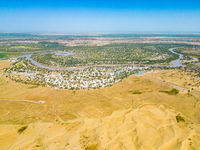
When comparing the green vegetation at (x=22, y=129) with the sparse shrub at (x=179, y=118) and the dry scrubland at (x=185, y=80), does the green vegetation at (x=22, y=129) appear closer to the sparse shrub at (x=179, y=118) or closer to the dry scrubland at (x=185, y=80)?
the sparse shrub at (x=179, y=118)

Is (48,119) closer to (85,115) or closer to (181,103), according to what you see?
(85,115)

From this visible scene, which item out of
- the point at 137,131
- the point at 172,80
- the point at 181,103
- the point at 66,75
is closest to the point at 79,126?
the point at 137,131

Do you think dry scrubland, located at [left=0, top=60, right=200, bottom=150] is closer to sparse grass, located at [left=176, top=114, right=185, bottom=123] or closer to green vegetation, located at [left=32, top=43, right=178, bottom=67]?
sparse grass, located at [left=176, top=114, right=185, bottom=123]

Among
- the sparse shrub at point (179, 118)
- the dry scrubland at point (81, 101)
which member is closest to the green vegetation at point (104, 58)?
the dry scrubland at point (81, 101)

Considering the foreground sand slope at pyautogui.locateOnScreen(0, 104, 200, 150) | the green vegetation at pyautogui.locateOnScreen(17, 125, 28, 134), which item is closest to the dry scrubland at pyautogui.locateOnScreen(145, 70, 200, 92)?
the foreground sand slope at pyautogui.locateOnScreen(0, 104, 200, 150)

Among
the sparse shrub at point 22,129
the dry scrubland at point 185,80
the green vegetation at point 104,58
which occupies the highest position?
the green vegetation at point 104,58

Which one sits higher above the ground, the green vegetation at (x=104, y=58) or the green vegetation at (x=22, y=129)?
the green vegetation at (x=104, y=58)

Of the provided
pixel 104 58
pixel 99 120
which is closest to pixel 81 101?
pixel 99 120

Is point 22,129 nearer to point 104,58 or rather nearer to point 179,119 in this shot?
point 179,119
